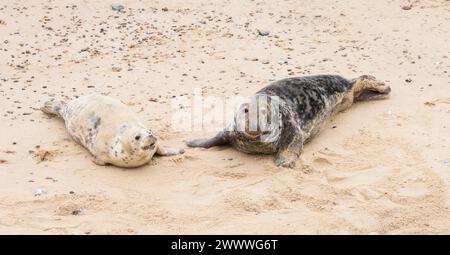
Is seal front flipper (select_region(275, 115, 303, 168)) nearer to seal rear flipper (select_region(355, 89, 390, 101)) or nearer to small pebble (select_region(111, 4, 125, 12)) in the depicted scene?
seal rear flipper (select_region(355, 89, 390, 101))

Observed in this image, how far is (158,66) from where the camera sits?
7391 mm

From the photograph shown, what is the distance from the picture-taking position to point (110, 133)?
210 inches

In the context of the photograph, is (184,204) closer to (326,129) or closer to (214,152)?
(214,152)

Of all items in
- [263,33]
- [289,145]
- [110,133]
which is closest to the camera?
[110,133]

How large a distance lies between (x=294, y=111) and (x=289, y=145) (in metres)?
0.52

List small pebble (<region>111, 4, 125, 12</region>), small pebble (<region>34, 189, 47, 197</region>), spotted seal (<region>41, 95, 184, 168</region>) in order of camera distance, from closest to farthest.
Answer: small pebble (<region>34, 189, 47, 197</region>)
spotted seal (<region>41, 95, 184, 168</region>)
small pebble (<region>111, 4, 125, 12</region>)

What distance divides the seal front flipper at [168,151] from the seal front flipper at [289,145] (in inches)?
32.1

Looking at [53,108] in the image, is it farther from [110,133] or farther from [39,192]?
[39,192]

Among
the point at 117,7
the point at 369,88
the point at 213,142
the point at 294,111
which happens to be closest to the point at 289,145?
the point at 294,111

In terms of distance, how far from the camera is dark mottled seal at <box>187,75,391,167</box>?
542 centimetres

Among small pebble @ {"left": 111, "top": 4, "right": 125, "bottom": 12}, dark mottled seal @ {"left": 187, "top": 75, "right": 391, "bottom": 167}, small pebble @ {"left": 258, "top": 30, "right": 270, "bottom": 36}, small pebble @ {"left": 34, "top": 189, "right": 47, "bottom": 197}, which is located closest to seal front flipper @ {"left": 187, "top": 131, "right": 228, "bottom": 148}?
dark mottled seal @ {"left": 187, "top": 75, "right": 391, "bottom": 167}

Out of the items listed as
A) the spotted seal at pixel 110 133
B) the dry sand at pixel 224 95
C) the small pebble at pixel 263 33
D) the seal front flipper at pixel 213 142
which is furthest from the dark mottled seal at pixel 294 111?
the small pebble at pixel 263 33

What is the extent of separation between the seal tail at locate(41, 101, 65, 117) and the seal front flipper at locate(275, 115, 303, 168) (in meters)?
2.08

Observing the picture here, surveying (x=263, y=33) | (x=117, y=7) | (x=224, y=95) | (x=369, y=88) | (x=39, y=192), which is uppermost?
(x=117, y=7)
